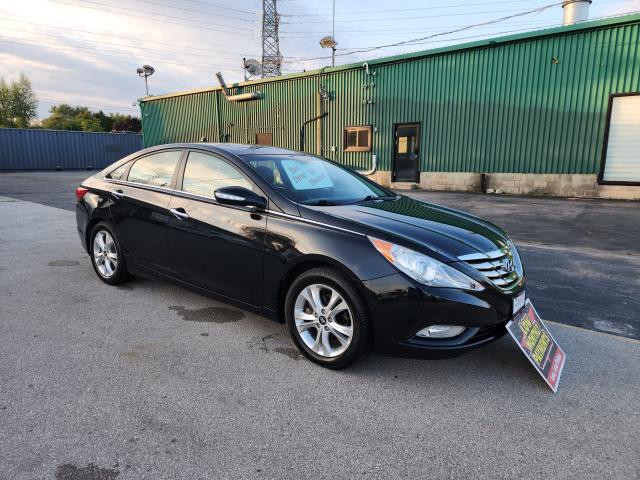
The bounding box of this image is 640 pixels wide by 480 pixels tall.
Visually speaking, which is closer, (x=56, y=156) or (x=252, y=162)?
(x=252, y=162)

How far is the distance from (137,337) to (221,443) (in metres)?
1.54

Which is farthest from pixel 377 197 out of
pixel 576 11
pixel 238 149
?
pixel 576 11

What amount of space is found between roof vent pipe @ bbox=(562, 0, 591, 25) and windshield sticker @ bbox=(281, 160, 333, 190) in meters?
15.0

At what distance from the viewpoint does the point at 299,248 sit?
2895mm

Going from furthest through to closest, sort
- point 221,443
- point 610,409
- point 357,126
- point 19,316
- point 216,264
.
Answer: point 357,126 → point 19,316 → point 216,264 → point 610,409 → point 221,443

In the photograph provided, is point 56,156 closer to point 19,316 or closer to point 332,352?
point 19,316

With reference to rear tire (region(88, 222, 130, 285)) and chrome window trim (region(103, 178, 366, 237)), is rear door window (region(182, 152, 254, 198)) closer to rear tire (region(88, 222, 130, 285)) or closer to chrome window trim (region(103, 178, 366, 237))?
chrome window trim (region(103, 178, 366, 237))

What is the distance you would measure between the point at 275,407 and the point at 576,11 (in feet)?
56.8

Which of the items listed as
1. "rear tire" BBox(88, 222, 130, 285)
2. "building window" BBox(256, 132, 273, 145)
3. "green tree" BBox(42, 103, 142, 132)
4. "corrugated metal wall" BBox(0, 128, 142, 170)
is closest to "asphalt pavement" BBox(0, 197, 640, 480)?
"rear tire" BBox(88, 222, 130, 285)

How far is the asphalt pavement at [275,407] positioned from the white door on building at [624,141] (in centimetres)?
1121

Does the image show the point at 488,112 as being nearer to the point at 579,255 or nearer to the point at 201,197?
the point at 579,255

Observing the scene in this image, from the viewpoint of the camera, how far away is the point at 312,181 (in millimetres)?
3609

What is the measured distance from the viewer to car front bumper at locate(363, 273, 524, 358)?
2.49m

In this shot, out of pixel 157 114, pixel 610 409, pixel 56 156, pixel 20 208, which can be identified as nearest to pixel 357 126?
pixel 20 208
